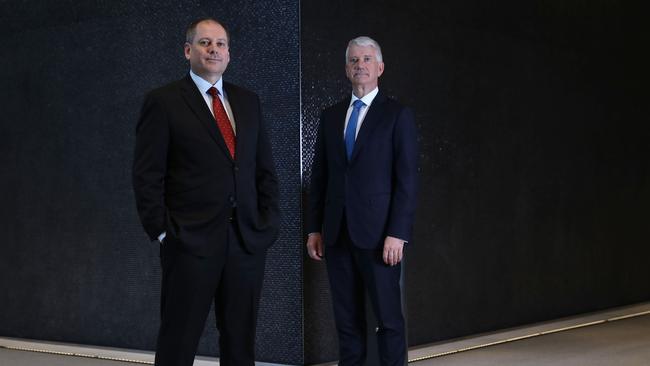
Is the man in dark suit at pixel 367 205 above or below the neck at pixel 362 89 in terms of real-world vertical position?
below

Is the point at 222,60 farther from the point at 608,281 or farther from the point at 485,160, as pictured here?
the point at 608,281

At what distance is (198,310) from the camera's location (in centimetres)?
270

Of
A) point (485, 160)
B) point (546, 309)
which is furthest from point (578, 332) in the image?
point (485, 160)

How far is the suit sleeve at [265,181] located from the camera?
2.85 meters

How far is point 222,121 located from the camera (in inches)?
110

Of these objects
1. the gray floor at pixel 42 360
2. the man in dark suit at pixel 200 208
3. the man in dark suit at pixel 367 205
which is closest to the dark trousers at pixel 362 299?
the man in dark suit at pixel 367 205

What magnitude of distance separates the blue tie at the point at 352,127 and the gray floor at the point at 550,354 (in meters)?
1.22

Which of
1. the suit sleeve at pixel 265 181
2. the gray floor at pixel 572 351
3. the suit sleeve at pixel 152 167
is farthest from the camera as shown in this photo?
the gray floor at pixel 572 351

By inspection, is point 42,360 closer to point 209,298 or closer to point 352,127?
point 209,298

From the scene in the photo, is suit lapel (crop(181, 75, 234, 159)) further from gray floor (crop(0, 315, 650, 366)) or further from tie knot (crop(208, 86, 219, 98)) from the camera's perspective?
gray floor (crop(0, 315, 650, 366))

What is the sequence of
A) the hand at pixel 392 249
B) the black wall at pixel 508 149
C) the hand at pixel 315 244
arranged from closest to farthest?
the hand at pixel 392 249 → the hand at pixel 315 244 → the black wall at pixel 508 149

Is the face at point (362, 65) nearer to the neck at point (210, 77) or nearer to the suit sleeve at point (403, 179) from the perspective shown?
the suit sleeve at point (403, 179)

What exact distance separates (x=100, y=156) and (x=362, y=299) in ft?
5.97

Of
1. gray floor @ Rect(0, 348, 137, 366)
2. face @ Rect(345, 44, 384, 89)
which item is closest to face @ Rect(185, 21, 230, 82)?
face @ Rect(345, 44, 384, 89)
